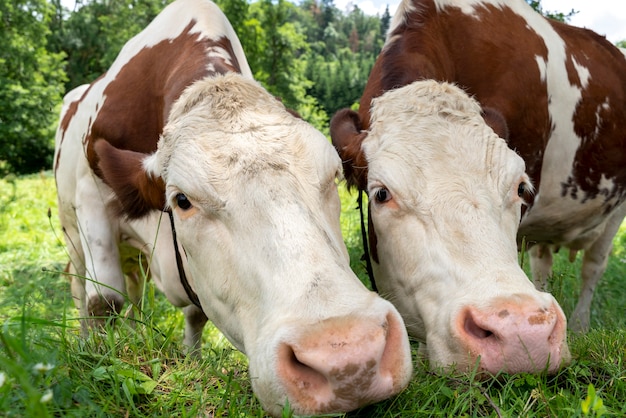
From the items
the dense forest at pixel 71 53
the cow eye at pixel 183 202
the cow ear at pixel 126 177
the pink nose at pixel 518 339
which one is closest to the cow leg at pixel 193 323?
the cow ear at pixel 126 177

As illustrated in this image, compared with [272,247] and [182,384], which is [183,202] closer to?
[272,247]

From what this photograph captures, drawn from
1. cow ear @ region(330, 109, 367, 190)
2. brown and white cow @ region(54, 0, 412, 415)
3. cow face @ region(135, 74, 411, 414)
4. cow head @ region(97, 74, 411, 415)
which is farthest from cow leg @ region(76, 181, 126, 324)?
cow ear @ region(330, 109, 367, 190)

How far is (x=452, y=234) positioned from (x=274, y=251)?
865 millimetres

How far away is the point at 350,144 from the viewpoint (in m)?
3.17

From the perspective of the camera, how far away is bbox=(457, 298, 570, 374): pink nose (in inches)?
78.2

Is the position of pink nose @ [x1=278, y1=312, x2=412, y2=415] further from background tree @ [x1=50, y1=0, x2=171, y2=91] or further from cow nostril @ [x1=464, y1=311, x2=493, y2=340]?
background tree @ [x1=50, y1=0, x2=171, y2=91]

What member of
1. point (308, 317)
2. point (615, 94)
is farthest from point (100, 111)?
point (615, 94)

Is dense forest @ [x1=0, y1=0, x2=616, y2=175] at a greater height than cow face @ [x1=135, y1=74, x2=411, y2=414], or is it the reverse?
cow face @ [x1=135, y1=74, x2=411, y2=414]

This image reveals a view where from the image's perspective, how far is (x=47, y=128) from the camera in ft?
86.9

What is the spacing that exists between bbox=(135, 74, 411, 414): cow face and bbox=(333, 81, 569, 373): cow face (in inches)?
16.2

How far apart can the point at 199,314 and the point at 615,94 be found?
4083 millimetres

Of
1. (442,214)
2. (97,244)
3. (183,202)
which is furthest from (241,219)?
(97,244)

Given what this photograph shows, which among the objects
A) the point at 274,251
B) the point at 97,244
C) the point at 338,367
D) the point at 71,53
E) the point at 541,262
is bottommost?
the point at 71,53

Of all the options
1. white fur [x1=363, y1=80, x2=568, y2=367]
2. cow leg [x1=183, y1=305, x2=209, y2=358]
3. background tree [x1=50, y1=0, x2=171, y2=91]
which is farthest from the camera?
background tree [x1=50, y1=0, x2=171, y2=91]
